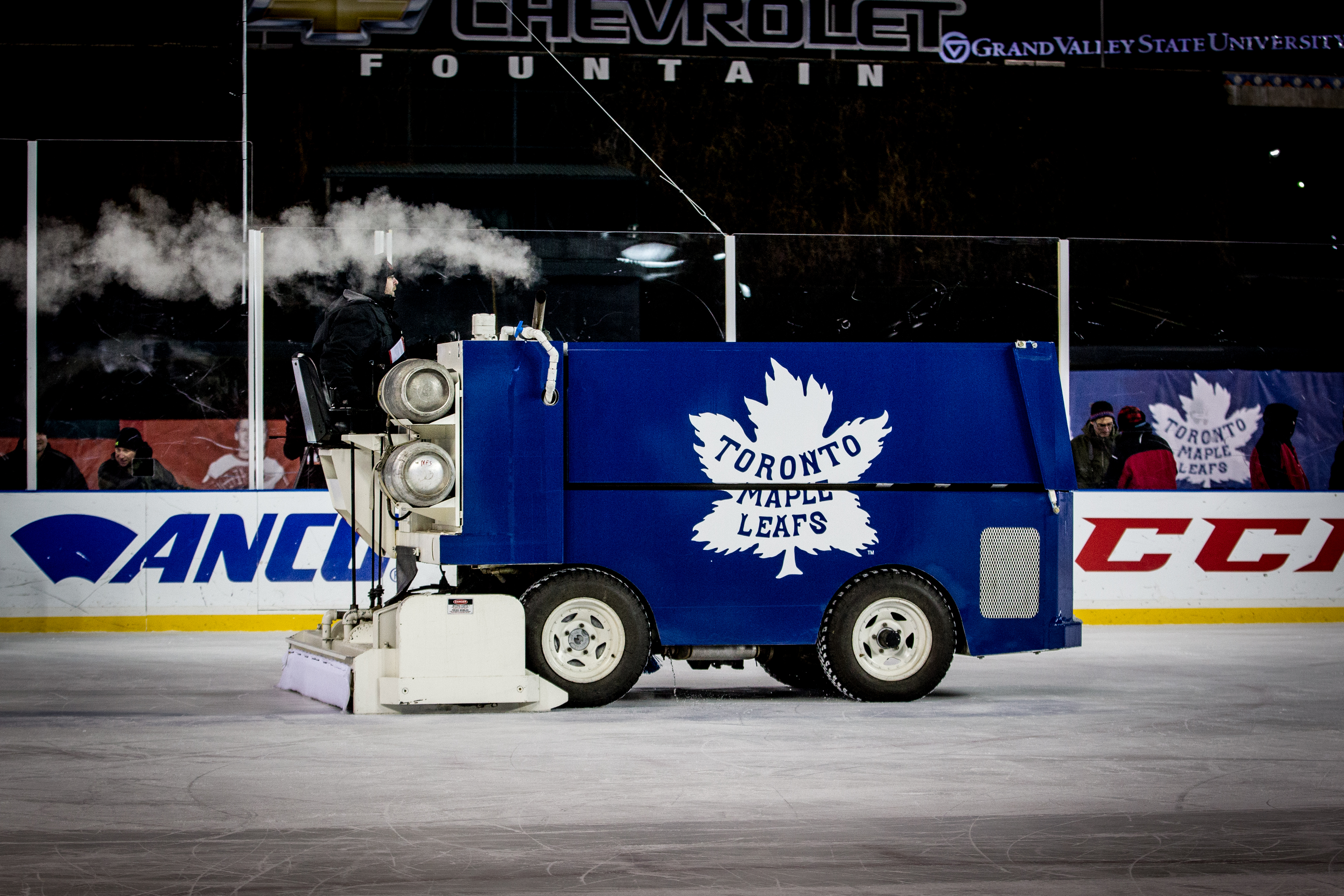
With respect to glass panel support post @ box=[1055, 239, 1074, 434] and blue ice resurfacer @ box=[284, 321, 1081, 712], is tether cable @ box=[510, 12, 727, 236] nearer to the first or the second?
glass panel support post @ box=[1055, 239, 1074, 434]

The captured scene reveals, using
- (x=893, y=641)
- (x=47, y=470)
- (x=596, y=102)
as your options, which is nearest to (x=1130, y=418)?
(x=893, y=641)

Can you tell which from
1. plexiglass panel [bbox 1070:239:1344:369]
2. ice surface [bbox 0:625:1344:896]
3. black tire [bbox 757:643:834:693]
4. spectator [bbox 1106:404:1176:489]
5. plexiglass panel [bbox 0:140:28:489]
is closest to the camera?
ice surface [bbox 0:625:1344:896]

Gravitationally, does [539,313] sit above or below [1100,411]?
above

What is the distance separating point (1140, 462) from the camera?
46.6 feet

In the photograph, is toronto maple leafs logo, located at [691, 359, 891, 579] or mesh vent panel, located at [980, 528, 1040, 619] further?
mesh vent panel, located at [980, 528, 1040, 619]

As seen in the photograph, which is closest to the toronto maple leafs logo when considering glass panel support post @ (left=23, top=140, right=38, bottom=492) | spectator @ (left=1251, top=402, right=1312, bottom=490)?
glass panel support post @ (left=23, top=140, right=38, bottom=492)

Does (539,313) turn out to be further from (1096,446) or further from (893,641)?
(1096,446)

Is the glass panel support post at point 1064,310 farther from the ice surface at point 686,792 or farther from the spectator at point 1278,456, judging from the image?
the ice surface at point 686,792

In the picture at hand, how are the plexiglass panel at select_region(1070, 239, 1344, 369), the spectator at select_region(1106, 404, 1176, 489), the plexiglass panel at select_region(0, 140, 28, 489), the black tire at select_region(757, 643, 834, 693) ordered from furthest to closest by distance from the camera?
the plexiglass panel at select_region(1070, 239, 1344, 369) < the spectator at select_region(1106, 404, 1176, 489) < the plexiglass panel at select_region(0, 140, 28, 489) < the black tire at select_region(757, 643, 834, 693)

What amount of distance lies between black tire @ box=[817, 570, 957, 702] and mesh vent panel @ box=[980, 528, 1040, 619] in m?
0.25

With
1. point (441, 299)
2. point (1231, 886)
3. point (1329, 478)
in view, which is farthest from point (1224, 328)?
point (1231, 886)

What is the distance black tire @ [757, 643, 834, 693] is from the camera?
903cm

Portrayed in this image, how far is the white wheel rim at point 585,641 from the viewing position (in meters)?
8.09

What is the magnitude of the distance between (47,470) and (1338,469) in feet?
37.5
